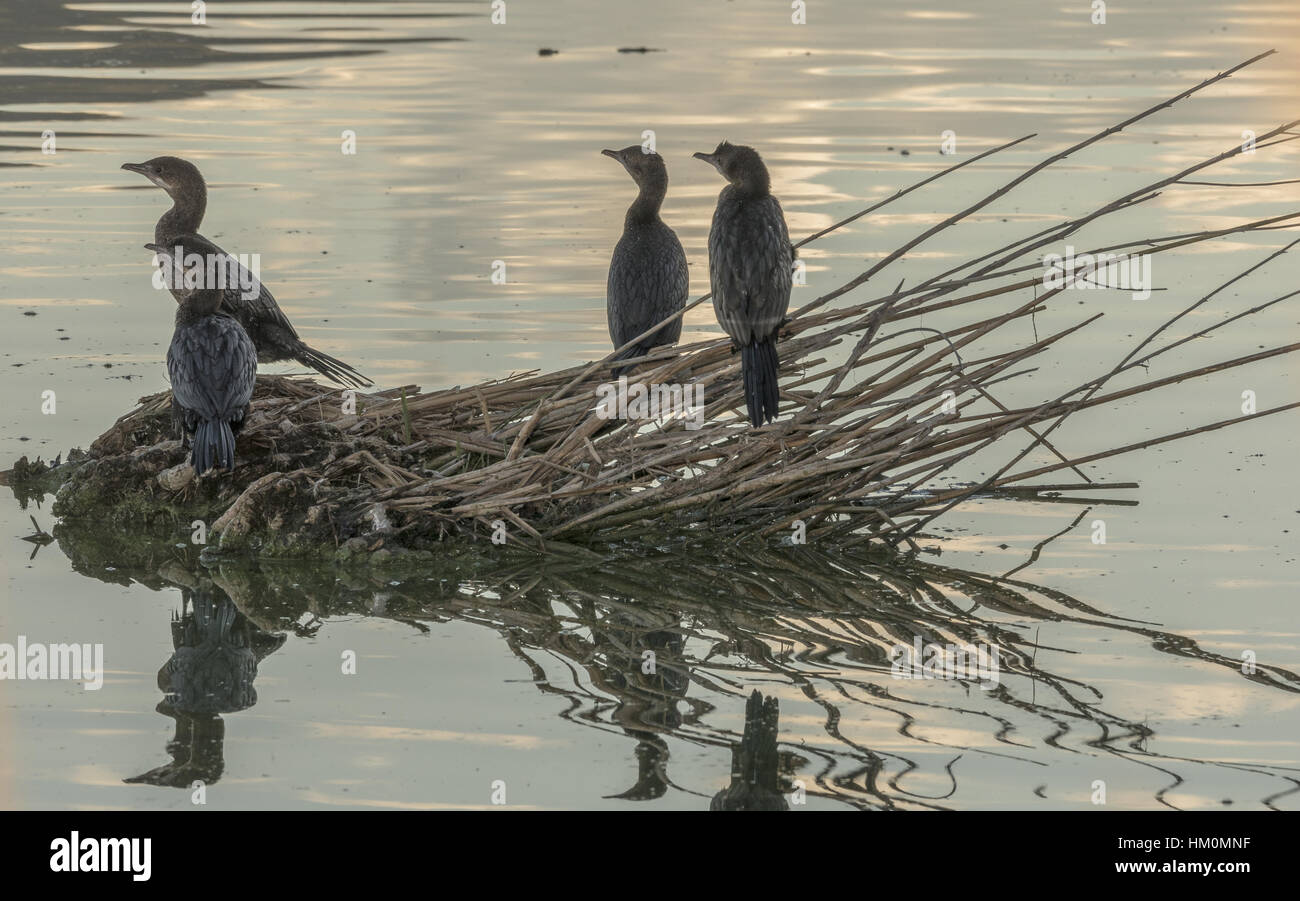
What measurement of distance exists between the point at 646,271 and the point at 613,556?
1.51 meters

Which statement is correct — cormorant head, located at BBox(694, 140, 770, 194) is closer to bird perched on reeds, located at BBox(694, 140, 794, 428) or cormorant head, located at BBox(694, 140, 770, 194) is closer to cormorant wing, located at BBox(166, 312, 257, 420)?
bird perched on reeds, located at BBox(694, 140, 794, 428)

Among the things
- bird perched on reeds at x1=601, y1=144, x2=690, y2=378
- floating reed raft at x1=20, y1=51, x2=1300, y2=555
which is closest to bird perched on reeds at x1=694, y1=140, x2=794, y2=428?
floating reed raft at x1=20, y1=51, x2=1300, y2=555

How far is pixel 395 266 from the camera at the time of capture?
9.64 metres

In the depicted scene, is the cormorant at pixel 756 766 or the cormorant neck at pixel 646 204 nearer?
the cormorant at pixel 756 766

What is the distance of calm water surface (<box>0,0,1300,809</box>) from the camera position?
4.34 meters

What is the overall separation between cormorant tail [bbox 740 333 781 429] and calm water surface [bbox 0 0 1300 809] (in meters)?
0.60

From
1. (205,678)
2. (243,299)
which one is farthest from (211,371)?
(205,678)

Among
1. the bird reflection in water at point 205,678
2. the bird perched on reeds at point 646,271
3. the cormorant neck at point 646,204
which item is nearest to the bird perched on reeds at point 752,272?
the bird perched on reeds at point 646,271

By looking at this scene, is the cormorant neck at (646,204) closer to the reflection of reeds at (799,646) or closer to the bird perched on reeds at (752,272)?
the bird perched on reeds at (752,272)

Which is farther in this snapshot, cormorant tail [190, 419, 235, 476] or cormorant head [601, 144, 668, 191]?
cormorant head [601, 144, 668, 191]

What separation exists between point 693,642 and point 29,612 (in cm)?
207

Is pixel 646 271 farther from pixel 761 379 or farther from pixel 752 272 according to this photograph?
pixel 761 379

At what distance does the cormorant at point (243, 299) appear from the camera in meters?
6.38

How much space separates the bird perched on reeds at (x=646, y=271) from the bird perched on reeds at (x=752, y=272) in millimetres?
1095
